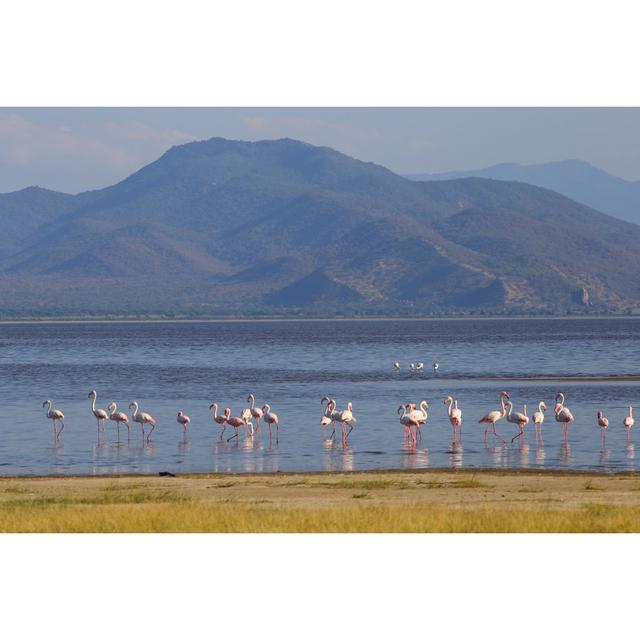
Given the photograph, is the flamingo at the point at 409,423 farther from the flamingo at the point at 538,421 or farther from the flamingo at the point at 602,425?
the flamingo at the point at 602,425

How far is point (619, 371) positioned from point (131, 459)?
40784 millimetres

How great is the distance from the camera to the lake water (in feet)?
104

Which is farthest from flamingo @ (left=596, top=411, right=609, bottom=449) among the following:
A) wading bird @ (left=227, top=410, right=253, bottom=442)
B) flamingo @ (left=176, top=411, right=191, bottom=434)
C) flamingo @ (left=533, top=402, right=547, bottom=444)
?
flamingo @ (left=176, top=411, right=191, bottom=434)

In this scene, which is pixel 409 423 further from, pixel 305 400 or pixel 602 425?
pixel 305 400

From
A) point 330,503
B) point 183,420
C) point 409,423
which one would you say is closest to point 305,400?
point 183,420

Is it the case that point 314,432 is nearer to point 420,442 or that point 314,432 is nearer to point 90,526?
point 420,442

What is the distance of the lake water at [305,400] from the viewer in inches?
1244

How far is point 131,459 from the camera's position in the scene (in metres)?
32.5

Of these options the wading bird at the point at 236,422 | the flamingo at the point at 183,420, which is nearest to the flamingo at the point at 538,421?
the wading bird at the point at 236,422

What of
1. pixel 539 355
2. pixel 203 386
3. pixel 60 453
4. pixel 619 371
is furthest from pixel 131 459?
pixel 539 355

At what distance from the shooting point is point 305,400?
2019 inches

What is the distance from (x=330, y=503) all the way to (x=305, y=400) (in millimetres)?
30134

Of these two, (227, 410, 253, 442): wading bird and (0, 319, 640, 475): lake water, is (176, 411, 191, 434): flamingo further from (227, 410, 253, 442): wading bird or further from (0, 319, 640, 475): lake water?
(227, 410, 253, 442): wading bird

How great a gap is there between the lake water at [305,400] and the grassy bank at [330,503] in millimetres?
3670
